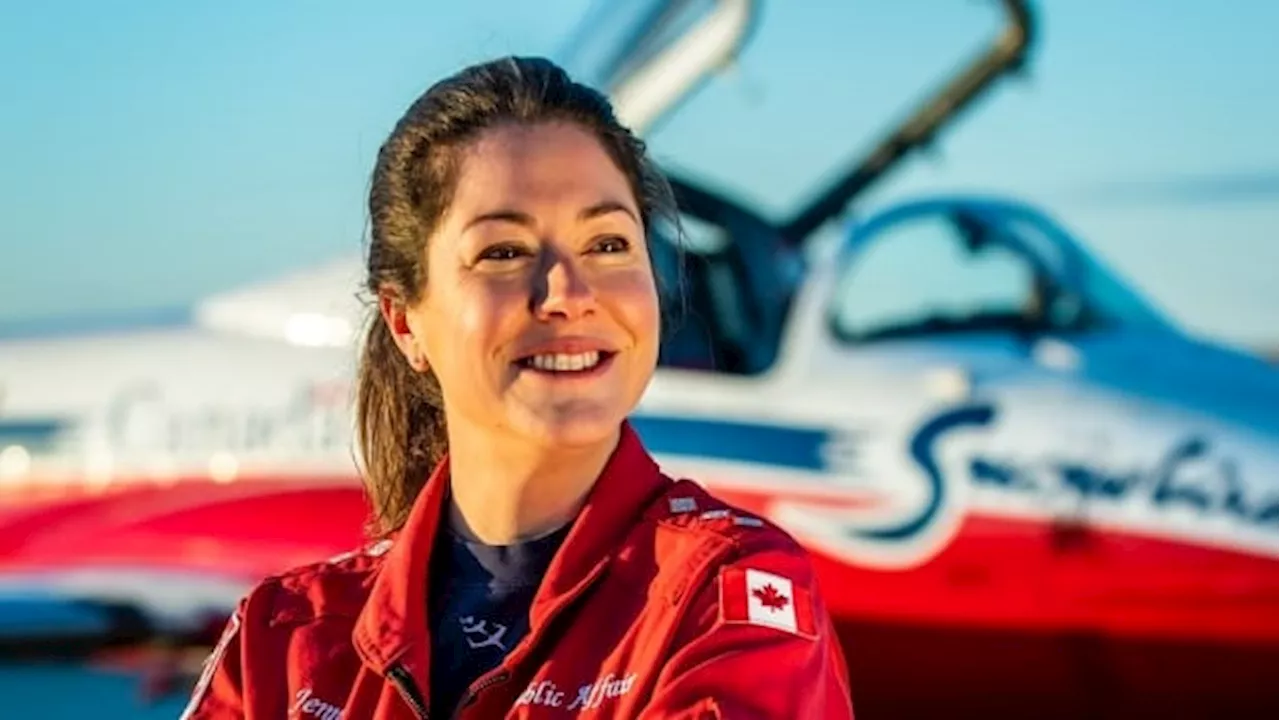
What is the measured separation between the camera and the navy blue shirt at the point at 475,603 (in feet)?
4.01

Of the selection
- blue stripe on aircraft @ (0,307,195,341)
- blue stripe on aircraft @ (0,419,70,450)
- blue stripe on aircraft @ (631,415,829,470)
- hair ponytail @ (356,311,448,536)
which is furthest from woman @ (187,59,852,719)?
blue stripe on aircraft @ (0,419,70,450)

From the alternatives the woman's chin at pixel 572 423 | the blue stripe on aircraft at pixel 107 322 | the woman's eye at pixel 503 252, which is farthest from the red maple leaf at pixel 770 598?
the blue stripe on aircraft at pixel 107 322

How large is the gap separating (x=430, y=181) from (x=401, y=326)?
0.49 feet

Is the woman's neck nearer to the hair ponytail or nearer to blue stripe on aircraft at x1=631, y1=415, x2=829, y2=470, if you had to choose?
the hair ponytail

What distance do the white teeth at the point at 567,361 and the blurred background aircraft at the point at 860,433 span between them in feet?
10.1

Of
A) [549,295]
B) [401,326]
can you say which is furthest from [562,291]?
[401,326]

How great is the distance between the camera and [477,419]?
50.8 inches

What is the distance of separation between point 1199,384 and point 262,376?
232 cm

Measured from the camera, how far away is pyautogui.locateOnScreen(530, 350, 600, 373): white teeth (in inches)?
47.9

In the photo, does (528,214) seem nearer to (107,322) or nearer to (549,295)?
(549,295)

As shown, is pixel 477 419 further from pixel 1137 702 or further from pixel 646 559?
pixel 1137 702

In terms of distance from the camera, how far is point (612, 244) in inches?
49.0

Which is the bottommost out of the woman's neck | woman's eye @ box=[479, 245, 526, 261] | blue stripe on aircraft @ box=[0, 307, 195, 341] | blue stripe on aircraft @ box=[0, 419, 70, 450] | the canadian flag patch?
blue stripe on aircraft @ box=[0, 419, 70, 450]

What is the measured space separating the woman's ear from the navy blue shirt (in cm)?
16
